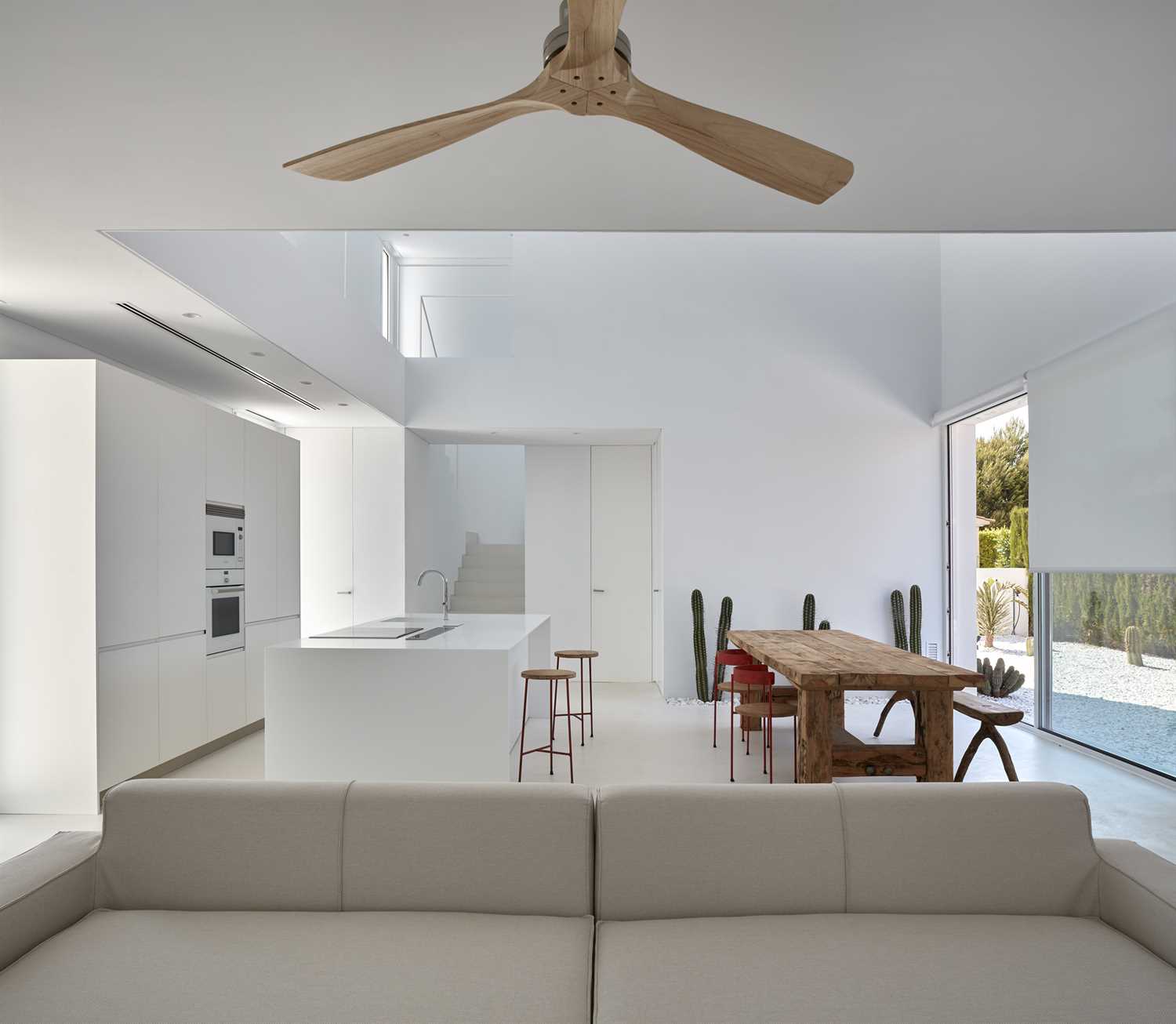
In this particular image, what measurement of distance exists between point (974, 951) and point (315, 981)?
4.29ft

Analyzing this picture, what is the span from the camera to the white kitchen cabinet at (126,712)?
13.0ft

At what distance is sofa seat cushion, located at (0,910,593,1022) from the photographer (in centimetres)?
147

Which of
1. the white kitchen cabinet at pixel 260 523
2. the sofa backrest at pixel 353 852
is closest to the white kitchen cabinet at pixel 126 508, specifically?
the white kitchen cabinet at pixel 260 523

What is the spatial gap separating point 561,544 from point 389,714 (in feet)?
13.8

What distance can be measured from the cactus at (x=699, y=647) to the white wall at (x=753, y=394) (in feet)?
0.55

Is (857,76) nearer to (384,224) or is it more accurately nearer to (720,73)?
(720,73)

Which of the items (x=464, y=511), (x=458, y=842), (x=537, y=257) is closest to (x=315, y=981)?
(x=458, y=842)

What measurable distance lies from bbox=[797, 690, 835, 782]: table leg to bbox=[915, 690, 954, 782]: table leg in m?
0.48

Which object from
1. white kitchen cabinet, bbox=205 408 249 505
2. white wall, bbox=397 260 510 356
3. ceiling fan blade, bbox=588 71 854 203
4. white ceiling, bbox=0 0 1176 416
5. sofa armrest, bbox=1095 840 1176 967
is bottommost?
sofa armrest, bbox=1095 840 1176 967

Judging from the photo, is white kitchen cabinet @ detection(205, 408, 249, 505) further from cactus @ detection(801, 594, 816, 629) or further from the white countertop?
cactus @ detection(801, 594, 816, 629)

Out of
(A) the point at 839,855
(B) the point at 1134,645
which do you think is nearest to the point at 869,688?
(A) the point at 839,855

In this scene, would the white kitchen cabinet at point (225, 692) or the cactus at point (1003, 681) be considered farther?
the white kitchen cabinet at point (225, 692)

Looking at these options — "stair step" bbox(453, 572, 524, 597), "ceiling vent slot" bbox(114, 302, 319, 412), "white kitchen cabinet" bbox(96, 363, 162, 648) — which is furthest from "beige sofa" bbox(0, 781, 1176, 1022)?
"stair step" bbox(453, 572, 524, 597)

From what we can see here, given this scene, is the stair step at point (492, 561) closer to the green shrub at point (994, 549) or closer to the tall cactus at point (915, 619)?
the tall cactus at point (915, 619)
